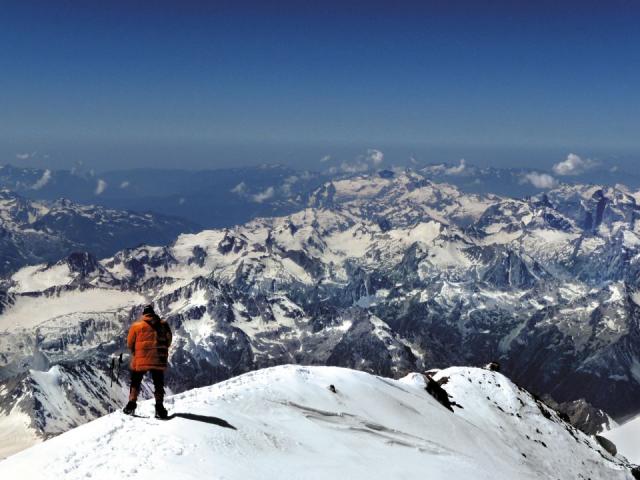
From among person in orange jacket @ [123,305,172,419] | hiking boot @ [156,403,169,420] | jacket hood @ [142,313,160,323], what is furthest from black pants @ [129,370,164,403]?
jacket hood @ [142,313,160,323]

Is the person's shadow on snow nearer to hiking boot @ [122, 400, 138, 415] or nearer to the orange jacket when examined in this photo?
hiking boot @ [122, 400, 138, 415]

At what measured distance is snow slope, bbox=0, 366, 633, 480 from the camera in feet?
92.4

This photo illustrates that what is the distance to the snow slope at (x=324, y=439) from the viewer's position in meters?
28.2

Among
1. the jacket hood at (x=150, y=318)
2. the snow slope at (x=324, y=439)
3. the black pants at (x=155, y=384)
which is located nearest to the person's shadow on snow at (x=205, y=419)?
the snow slope at (x=324, y=439)

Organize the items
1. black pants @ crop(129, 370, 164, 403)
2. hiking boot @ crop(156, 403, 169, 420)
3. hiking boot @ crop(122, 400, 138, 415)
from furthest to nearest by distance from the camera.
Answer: hiking boot @ crop(122, 400, 138, 415)
hiking boot @ crop(156, 403, 169, 420)
black pants @ crop(129, 370, 164, 403)

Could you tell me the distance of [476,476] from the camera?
42125 mm

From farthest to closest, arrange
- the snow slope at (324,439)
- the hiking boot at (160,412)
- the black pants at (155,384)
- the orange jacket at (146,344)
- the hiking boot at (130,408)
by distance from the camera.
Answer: the hiking boot at (130,408) → the hiking boot at (160,412) → the black pants at (155,384) → the orange jacket at (146,344) → the snow slope at (324,439)

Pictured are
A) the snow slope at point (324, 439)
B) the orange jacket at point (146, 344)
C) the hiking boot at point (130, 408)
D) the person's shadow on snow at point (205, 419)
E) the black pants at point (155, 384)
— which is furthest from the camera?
the person's shadow on snow at point (205, 419)

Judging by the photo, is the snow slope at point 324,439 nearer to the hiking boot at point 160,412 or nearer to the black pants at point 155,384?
the hiking boot at point 160,412

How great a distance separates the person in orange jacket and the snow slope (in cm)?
206

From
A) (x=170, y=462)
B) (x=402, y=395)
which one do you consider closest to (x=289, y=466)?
(x=170, y=462)

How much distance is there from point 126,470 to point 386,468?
52.5 feet

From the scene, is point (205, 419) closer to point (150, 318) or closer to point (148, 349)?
point (148, 349)

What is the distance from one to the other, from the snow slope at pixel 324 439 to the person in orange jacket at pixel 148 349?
206cm
